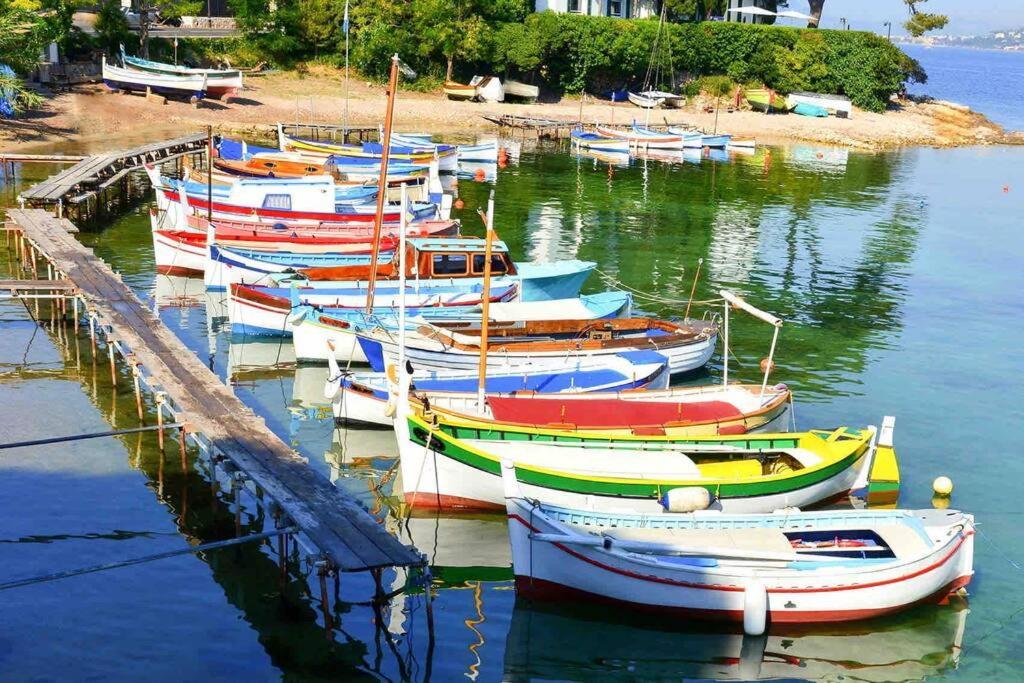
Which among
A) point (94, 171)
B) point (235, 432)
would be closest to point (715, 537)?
point (235, 432)

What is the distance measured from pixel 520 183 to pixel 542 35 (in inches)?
1094

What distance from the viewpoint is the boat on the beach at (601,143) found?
263 feet

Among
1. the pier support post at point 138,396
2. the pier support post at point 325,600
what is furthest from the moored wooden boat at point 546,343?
the pier support post at point 325,600

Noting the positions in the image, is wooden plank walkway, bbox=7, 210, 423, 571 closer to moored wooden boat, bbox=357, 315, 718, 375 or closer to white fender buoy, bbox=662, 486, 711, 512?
moored wooden boat, bbox=357, 315, 718, 375

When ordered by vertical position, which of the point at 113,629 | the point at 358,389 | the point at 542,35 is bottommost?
the point at 113,629

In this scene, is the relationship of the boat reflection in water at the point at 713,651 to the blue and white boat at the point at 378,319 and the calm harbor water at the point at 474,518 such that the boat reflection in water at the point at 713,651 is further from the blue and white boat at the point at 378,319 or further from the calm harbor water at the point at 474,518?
the blue and white boat at the point at 378,319

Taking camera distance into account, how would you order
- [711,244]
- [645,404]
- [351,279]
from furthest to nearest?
1. [711,244]
2. [351,279]
3. [645,404]

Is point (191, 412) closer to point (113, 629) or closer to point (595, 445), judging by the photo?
point (113, 629)

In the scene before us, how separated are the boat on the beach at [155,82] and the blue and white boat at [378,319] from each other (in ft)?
153

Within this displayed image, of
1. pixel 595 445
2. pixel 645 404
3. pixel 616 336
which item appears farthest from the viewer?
pixel 616 336

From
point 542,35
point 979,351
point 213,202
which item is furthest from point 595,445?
point 542,35

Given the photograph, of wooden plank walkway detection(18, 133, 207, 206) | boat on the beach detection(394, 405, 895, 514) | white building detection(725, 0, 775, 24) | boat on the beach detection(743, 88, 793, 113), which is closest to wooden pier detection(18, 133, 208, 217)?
wooden plank walkway detection(18, 133, 207, 206)

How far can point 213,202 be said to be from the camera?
142 ft

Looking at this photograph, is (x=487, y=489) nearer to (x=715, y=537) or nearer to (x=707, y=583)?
(x=715, y=537)
